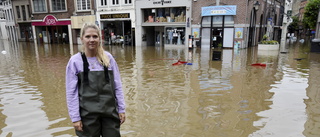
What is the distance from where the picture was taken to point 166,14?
24.8m

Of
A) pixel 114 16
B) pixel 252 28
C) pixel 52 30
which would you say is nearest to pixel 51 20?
pixel 52 30

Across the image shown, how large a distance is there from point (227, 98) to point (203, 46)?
16.8m

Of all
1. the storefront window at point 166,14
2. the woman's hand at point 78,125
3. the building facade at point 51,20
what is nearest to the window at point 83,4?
the building facade at point 51,20

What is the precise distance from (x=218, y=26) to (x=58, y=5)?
73.9ft

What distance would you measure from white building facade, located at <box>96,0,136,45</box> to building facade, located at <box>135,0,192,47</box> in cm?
101

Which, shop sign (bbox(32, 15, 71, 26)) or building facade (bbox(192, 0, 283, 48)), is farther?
shop sign (bbox(32, 15, 71, 26))

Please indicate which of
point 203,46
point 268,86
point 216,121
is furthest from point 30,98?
point 203,46

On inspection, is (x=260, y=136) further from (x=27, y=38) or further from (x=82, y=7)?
(x=27, y=38)

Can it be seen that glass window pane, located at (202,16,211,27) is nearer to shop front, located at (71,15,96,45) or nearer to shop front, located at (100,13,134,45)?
shop front, located at (100,13,134,45)

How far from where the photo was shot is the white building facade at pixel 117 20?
26.2 meters

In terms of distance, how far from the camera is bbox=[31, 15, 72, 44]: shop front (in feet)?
103

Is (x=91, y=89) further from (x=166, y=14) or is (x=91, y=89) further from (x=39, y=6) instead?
(x=39, y=6)

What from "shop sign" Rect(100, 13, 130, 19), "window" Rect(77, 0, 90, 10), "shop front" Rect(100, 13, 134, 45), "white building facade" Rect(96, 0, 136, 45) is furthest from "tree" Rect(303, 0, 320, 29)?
"window" Rect(77, 0, 90, 10)

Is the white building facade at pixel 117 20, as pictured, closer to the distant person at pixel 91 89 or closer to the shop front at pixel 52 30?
the shop front at pixel 52 30
